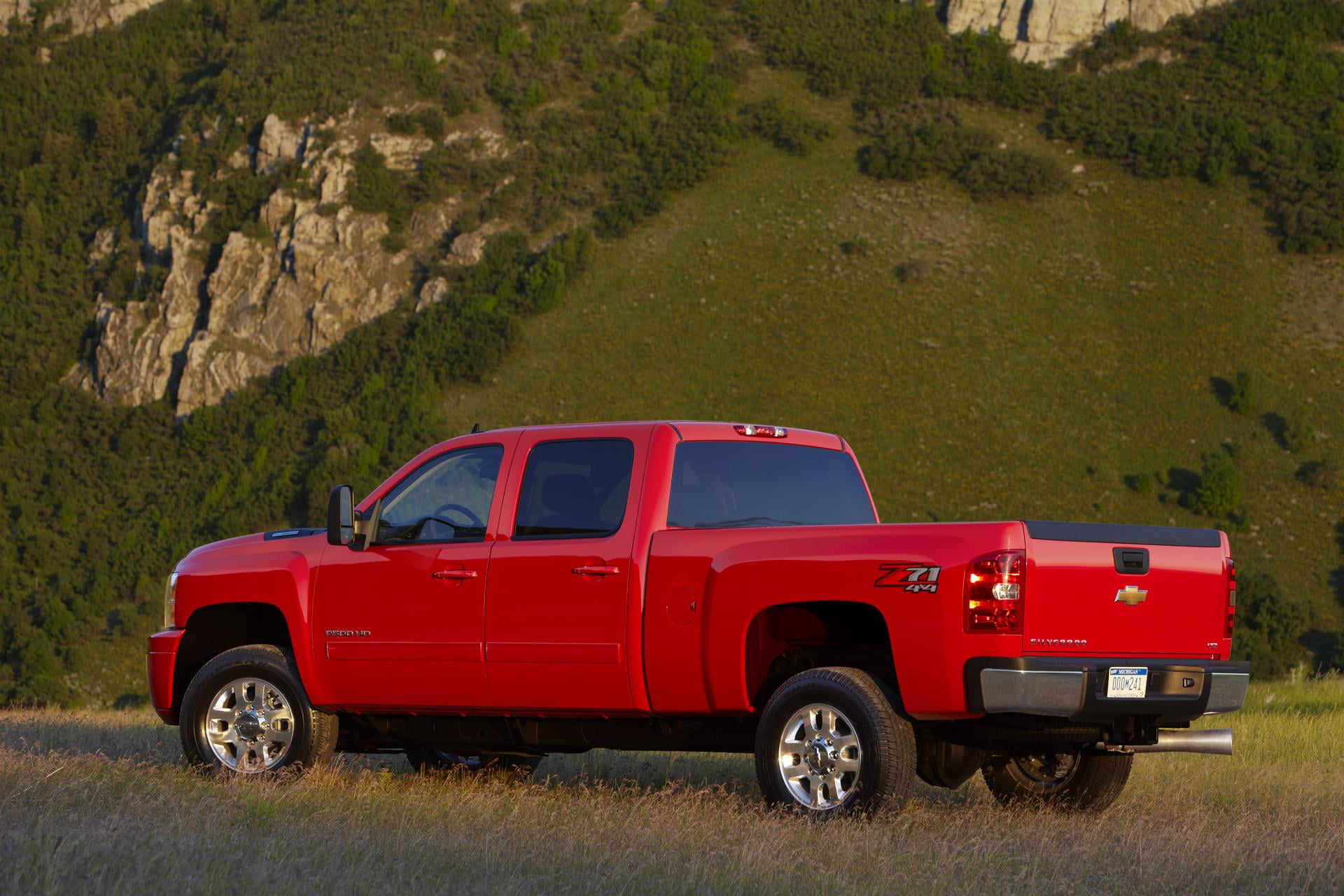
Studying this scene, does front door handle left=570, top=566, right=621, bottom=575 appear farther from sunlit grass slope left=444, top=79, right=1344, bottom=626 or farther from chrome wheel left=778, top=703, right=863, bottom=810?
sunlit grass slope left=444, top=79, right=1344, bottom=626

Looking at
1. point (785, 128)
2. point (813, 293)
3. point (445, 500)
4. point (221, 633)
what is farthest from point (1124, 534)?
point (785, 128)

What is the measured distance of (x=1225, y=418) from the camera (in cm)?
5944

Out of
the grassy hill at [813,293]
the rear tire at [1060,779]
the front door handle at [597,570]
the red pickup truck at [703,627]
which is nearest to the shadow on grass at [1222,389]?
Result: the grassy hill at [813,293]

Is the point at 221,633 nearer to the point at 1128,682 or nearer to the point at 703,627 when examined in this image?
the point at 703,627

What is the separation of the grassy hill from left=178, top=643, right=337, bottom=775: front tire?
46.5 meters

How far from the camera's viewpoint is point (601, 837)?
265 inches

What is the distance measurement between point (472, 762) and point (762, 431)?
3391mm

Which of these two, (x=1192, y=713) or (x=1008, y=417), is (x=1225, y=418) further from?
(x=1192, y=713)

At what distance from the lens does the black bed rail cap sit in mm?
6621

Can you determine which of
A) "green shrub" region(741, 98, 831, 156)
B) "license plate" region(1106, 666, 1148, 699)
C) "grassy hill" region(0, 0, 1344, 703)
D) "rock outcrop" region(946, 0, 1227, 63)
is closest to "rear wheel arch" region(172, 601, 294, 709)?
"license plate" region(1106, 666, 1148, 699)

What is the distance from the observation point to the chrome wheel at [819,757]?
7.06 m

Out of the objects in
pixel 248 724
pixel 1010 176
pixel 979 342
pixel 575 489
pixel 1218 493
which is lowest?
pixel 248 724

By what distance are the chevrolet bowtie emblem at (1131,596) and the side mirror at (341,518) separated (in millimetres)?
4073

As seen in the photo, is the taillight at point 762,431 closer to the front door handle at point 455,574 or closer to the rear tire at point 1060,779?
the front door handle at point 455,574
